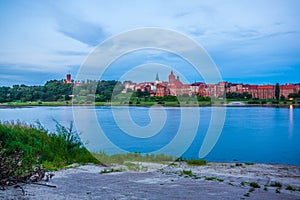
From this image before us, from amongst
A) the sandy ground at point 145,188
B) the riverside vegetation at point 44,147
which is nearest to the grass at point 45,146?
the riverside vegetation at point 44,147

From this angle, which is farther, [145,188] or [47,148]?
[47,148]

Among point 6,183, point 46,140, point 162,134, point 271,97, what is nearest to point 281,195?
point 6,183

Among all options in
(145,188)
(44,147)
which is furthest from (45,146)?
(145,188)

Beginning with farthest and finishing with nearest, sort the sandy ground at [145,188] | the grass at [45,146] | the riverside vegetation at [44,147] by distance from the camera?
the grass at [45,146]
the riverside vegetation at [44,147]
the sandy ground at [145,188]

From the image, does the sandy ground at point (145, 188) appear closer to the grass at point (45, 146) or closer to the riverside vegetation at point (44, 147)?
the riverside vegetation at point (44, 147)

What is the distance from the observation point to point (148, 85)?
19.8 meters

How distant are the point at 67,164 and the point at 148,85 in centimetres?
1232

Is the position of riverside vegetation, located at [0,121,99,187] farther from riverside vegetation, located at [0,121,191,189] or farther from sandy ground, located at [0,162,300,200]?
sandy ground, located at [0,162,300,200]

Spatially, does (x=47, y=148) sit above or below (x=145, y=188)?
above

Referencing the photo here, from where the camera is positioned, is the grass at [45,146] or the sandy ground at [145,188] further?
the grass at [45,146]

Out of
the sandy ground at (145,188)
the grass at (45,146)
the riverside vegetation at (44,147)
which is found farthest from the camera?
the grass at (45,146)

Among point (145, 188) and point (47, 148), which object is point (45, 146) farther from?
point (145, 188)

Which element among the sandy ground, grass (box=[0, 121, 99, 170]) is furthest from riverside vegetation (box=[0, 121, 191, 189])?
the sandy ground

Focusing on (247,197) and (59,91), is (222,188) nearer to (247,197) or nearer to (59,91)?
(247,197)
